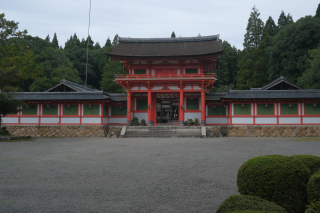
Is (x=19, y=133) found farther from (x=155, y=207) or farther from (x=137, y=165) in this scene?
(x=155, y=207)

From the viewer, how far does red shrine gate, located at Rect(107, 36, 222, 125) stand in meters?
24.0

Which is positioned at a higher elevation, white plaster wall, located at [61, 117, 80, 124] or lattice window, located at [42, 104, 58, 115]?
lattice window, located at [42, 104, 58, 115]

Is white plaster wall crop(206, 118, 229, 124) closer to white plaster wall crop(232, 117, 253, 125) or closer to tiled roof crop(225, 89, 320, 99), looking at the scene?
white plaster wall crop(232, 117, 253, 125)

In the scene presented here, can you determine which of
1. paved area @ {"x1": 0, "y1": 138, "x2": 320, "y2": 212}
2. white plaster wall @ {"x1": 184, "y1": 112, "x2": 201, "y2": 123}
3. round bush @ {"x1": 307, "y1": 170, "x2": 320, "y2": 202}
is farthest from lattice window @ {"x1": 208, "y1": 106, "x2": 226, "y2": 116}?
round bush @ {"x1": 307, "y1": 170, "x2": 320, "y2": 202}

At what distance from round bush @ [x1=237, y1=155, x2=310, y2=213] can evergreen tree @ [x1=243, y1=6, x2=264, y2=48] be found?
164 feet

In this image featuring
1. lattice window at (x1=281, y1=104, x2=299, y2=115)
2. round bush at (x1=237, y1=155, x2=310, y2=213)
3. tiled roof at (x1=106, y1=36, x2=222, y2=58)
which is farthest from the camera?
tiled roof at (x1=106, y1=36, x2=222, y2=58)

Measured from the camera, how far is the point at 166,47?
27391 mm

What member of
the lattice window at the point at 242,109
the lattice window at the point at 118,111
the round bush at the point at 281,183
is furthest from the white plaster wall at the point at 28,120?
the round bush at the point at 281,183

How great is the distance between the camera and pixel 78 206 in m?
4.55

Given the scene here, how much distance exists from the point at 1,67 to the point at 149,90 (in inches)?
503

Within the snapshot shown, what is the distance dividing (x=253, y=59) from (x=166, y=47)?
84.0ft

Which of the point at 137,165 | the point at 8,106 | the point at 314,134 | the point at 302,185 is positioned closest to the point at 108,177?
the point at 137,165

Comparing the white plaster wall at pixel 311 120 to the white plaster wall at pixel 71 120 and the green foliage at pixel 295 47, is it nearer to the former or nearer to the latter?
the green foliage at pixel 295 47

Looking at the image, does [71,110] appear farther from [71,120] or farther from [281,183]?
[281,183]
